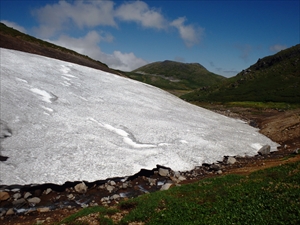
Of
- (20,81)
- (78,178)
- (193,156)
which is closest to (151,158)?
(193,156)

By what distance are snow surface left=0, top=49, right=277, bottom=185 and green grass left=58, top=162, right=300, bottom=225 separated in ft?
23.0

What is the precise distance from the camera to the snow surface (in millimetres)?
23516

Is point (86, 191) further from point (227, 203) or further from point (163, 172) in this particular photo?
point (227, 203)

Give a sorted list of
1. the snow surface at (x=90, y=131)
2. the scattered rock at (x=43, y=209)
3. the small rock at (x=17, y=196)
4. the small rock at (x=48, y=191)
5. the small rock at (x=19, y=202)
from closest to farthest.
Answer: the scattered rock at (x=43, y=209) → the small rock at (x=19, y=202) → the small rock at (x=17, y=196) → the small rock at (x=48, y=191) → the snow surface at (x=90, y=131)

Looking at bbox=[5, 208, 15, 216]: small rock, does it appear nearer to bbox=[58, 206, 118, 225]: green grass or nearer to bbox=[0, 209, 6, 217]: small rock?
bbox=[0, 209, 6, 217]: small rock

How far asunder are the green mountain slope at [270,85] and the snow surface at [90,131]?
99.5 m

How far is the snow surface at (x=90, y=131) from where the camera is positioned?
926 inches

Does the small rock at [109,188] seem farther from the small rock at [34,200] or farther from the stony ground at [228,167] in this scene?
the small rock at [34,200]

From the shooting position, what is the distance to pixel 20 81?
40969mm

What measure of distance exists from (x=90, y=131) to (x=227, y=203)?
19.4 metres

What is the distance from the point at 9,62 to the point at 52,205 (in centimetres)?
3857

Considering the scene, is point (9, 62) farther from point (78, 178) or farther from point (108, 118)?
point (78, 178)

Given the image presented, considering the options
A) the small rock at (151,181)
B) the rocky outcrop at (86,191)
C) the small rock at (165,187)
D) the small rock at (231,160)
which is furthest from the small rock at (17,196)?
the small rock at (231,160)

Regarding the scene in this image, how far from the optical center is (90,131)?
30.8 m
